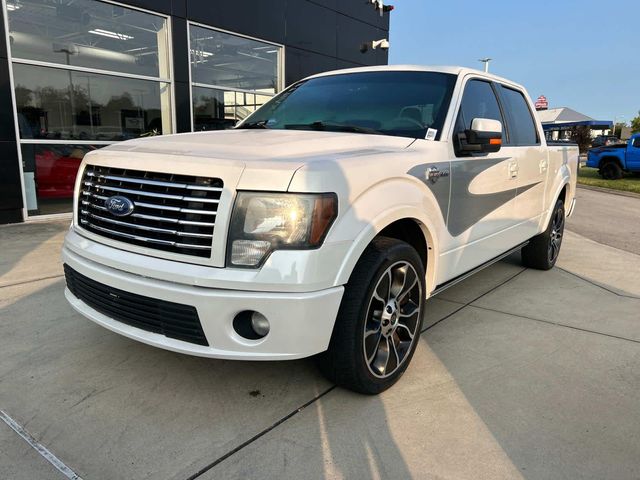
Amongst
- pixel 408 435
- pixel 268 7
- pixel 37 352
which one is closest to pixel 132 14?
pixel 268 7

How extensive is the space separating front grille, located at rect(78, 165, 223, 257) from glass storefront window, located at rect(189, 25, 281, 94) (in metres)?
7.74

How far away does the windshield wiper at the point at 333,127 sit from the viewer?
3379 millimetres

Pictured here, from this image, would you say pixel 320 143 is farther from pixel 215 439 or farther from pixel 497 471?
pixel 497 471

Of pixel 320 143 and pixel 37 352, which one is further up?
pixel 320 143

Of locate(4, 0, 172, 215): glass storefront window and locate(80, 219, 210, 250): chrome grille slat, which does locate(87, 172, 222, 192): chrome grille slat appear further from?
locate(4, 0, 172, 215): glass storefront window

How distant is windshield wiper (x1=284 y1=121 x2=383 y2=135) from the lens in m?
3.38

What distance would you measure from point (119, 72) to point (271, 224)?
310 inches

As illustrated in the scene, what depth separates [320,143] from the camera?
9.44 feet

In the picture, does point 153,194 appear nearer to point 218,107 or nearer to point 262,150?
point 262,150

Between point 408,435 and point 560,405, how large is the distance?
92cm

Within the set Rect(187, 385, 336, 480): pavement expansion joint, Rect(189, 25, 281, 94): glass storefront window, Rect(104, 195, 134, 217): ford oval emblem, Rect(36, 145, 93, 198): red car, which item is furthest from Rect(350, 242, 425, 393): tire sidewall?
Rect(189, 25, 281, 94): glass storefront window

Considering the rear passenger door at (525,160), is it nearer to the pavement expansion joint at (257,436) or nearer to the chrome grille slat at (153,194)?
the pavement expansion joint at (257,436)

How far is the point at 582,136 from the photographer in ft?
123

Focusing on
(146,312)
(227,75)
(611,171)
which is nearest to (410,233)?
(146,312)
